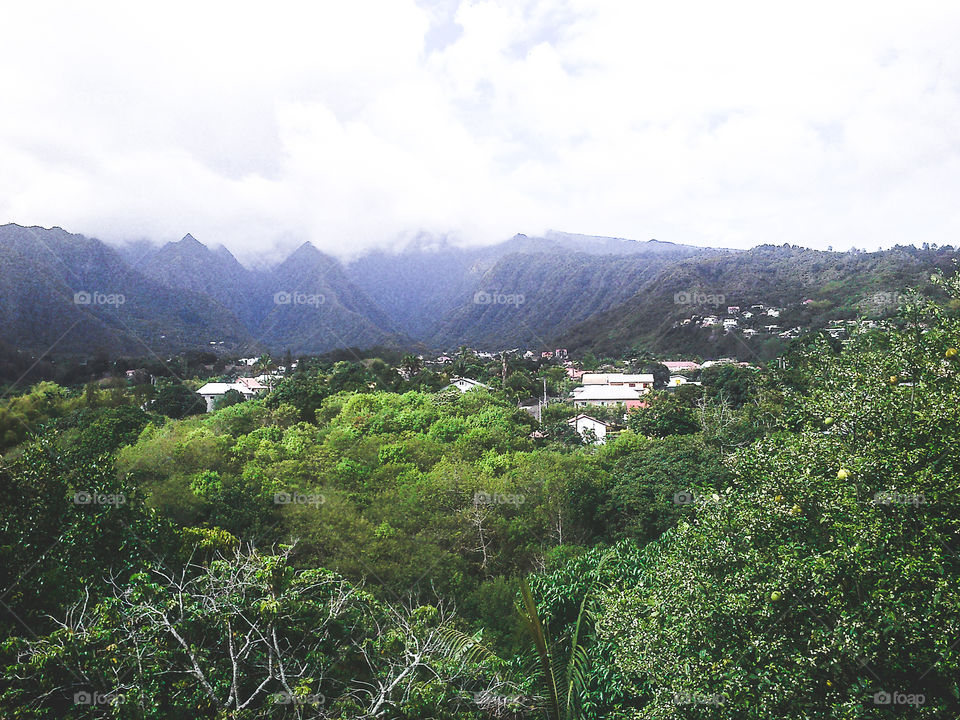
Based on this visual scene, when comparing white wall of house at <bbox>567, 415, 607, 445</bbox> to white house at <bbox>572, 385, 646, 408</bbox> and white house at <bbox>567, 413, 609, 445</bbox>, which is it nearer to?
white house at <bbox>567, 413, 609, 445</bbox>

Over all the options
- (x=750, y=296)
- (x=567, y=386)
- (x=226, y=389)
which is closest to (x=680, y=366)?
(x=567, y=386)

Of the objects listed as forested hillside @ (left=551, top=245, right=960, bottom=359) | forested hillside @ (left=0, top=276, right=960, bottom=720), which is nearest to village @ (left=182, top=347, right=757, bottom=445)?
forested hillside @ (left=551, top=245, right=960, bottom=359)

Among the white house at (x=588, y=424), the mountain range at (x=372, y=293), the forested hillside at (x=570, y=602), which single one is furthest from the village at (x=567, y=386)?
the forested hillside at (x=570, y=602)

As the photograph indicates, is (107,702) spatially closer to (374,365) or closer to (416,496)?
(416,496)

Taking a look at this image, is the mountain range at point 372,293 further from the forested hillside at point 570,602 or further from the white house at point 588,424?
the white house at point 588,424

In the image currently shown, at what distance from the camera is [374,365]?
45094mm

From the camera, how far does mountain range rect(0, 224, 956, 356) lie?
51875 mm

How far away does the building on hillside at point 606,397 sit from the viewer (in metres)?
45.5

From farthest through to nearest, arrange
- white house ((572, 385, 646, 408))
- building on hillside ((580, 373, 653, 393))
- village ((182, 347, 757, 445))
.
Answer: building on hillside ((580, 373, 653, 393)) → white house ((572, 385, 646, 408)) → village ((182, 347, 757, 445))

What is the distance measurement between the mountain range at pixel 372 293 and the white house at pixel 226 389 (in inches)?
438

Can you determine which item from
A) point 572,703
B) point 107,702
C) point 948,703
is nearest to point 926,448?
point 948,703

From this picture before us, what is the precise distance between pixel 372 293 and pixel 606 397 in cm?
11193

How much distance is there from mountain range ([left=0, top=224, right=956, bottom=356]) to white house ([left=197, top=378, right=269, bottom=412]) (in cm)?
1113

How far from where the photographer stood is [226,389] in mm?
43188
